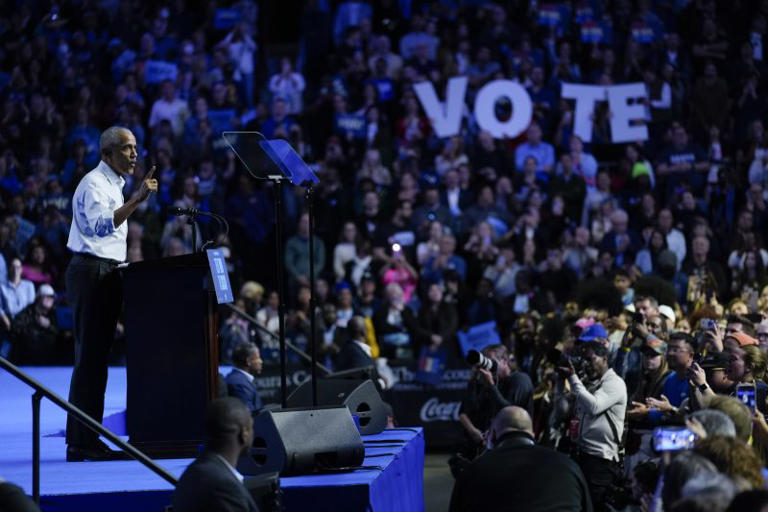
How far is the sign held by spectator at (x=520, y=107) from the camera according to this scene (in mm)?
18484

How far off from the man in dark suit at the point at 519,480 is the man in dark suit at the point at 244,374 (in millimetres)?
4546

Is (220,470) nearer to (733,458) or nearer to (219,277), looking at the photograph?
(733,458)

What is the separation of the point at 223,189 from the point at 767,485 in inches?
518

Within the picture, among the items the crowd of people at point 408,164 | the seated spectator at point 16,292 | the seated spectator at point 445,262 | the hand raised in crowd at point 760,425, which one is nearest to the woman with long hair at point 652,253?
the crowd of people at point 408,164

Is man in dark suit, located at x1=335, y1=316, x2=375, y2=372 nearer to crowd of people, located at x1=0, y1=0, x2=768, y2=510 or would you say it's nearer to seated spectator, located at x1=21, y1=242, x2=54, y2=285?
crowd of people, located at x1=0, y1=0, x2=768, y2=510

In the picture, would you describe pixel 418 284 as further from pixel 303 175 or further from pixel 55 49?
pixel 303 175

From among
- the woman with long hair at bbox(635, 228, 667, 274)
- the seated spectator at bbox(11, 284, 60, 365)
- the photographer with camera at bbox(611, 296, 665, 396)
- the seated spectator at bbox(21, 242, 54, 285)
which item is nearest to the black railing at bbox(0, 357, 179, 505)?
the photographer with camera at bbox(611, 296, 665, 396)

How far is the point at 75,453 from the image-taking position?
8.12m

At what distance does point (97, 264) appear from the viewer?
786 centimetres

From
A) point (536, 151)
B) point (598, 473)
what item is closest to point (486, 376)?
point (598, 473)

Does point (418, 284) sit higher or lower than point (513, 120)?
lower

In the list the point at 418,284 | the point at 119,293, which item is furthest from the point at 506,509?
the point at 418,284

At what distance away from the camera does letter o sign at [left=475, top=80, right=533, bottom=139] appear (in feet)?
61.0

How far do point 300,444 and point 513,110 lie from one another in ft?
38.5
